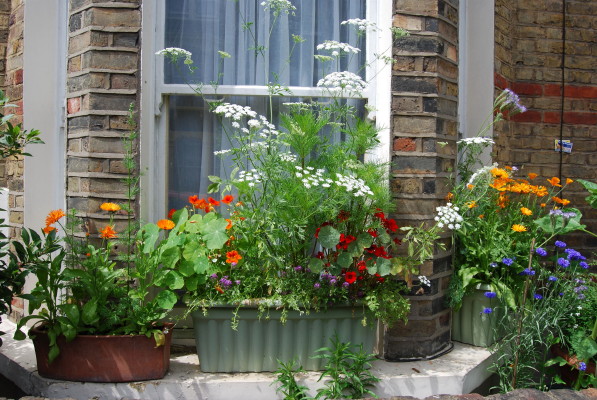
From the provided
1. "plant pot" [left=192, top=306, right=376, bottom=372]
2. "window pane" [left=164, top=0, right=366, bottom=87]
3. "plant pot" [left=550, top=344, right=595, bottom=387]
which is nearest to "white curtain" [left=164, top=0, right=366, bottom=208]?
"window pane" [left=164, top=0, right=366, bottom=87]

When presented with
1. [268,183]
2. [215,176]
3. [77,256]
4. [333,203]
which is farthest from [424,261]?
[77,256]

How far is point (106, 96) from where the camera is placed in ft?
10.6

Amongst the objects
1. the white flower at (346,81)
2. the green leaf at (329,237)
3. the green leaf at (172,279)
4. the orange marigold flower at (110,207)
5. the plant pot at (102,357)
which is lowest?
the plant pot at (102,357)

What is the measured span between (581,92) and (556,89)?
0.21 metres

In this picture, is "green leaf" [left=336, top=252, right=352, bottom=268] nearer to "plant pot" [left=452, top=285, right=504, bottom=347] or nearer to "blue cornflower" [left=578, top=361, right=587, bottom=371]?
"plant pot" [left=452, top=285, right=504, bottom=347]

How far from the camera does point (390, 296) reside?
3074mm

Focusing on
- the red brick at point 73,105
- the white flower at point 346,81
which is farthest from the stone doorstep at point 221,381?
the white flower at point 346,81

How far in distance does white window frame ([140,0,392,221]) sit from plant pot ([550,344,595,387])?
1.42 metres

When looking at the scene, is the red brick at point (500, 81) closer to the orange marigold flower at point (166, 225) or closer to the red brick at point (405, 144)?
the red brick at point (405, 144)

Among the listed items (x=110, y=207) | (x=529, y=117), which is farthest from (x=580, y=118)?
(x=110, y=207)

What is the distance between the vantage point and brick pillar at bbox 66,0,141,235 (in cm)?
322

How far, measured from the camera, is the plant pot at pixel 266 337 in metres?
3.03

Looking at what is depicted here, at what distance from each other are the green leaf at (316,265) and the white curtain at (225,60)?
2.66 feet

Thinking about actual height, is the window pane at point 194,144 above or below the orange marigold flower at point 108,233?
above
